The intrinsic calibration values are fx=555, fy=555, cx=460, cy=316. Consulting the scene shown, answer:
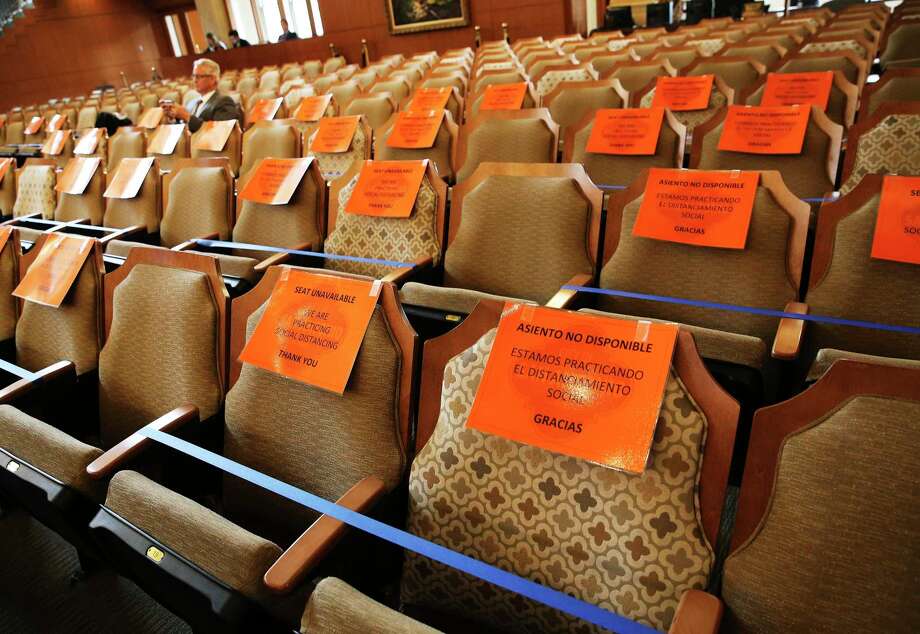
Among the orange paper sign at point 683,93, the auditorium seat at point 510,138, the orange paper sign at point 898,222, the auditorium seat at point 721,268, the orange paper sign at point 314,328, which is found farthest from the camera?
the orange paper sign at point 683,93

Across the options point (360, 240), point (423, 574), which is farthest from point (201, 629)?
point (360, 240)

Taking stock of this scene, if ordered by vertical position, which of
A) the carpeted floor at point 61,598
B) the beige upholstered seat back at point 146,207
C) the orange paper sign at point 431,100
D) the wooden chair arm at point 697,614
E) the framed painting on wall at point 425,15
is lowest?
the carpeted floor at point 61,598

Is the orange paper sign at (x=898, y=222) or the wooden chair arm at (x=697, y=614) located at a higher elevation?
the orange paper sign at (x=898, y=222)

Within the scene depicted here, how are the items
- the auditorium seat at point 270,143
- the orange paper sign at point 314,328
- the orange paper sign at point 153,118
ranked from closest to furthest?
the orange paper sign at point 314,328 < the auditorium seat at point 270,143 < the orange paper sign at point 153,118

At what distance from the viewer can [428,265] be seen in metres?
1.36

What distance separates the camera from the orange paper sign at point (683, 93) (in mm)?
1959

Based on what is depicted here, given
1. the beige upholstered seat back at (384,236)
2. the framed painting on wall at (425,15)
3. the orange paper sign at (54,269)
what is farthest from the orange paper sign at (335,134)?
the framed painting on wall at (425,15)

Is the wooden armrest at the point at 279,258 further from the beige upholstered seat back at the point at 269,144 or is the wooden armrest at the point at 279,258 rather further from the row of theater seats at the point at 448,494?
the beige upholstered seat back at the point at 269,144

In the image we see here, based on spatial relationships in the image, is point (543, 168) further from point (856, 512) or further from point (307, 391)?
point (856, 512)

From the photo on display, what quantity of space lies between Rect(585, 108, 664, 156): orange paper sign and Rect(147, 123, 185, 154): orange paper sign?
207 cm

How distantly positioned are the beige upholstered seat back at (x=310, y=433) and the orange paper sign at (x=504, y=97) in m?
1.85

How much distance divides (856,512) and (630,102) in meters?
2.02

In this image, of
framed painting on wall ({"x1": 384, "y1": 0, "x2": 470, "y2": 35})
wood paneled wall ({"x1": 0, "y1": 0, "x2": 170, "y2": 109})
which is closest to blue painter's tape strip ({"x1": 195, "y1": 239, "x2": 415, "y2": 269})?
framed painting on wall ({"x1": 384, "y1": 0, "x2": 470, "y2": 35})

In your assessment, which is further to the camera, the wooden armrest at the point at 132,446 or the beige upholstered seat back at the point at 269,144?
the beige upholstered seat back at the point at 269,144
